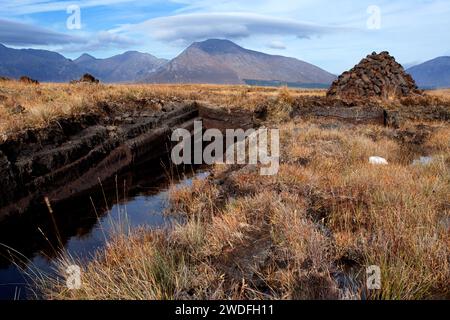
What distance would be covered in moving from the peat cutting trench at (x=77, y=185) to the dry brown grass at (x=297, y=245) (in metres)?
0.93

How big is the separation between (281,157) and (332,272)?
6405mm

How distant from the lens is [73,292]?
4.27 meters

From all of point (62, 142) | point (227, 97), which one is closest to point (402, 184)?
point (62, 142)

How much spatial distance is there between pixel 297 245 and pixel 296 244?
0.24ft

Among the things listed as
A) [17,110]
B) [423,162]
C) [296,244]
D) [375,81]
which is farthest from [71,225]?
[375,81]

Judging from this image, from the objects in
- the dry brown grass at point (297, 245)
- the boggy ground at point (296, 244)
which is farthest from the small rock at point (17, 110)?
the dry brown grass at point (297, 245)

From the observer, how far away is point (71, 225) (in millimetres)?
8727

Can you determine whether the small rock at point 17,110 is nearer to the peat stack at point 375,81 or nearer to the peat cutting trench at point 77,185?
the peat cutting trench at point 77,185

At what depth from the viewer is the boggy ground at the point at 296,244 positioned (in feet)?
13.1

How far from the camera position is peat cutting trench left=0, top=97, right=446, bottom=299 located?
7371mm

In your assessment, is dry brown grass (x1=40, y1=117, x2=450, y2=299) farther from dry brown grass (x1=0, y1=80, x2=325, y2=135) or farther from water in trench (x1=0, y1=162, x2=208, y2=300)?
dry brown grass (x1=0, y1=80, x2=325, y2=135)

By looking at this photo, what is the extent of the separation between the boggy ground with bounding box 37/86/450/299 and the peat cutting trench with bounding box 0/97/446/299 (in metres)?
0.90

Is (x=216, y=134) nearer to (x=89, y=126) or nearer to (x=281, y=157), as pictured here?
(x=89, y=126)

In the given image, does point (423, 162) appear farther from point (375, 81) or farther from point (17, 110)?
point (375, 81)
